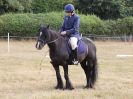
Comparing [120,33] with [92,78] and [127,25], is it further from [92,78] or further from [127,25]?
[92,78]

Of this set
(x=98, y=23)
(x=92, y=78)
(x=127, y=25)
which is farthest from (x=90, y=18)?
(x=92, y=78)

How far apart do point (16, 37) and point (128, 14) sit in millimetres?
13361

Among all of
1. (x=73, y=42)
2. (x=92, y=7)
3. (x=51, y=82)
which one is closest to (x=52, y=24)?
(x=92, y=7)

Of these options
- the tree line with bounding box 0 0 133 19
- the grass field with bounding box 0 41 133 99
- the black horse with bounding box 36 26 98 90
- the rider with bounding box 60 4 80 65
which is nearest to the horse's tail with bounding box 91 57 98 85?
the black horse with bounding box 36 26 98 90

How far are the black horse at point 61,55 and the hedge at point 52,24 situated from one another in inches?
1094

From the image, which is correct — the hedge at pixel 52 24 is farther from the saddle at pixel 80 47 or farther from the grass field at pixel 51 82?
the saddle at pixel 80 47

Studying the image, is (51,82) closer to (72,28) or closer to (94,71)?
(94,71)

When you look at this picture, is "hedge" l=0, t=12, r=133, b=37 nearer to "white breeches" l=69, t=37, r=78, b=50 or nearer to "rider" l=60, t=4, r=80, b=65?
"rider" l=60, t=4, r=80, b=65

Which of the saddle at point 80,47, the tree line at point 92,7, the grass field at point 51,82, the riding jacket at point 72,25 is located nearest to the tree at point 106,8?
the tree line at point 92,7

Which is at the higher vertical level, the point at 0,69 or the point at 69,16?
the point at 69,16

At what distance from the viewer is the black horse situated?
1173 centimetres

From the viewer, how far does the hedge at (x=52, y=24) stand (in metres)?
41.0

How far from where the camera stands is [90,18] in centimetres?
4291

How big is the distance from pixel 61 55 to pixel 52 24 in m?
29.6
